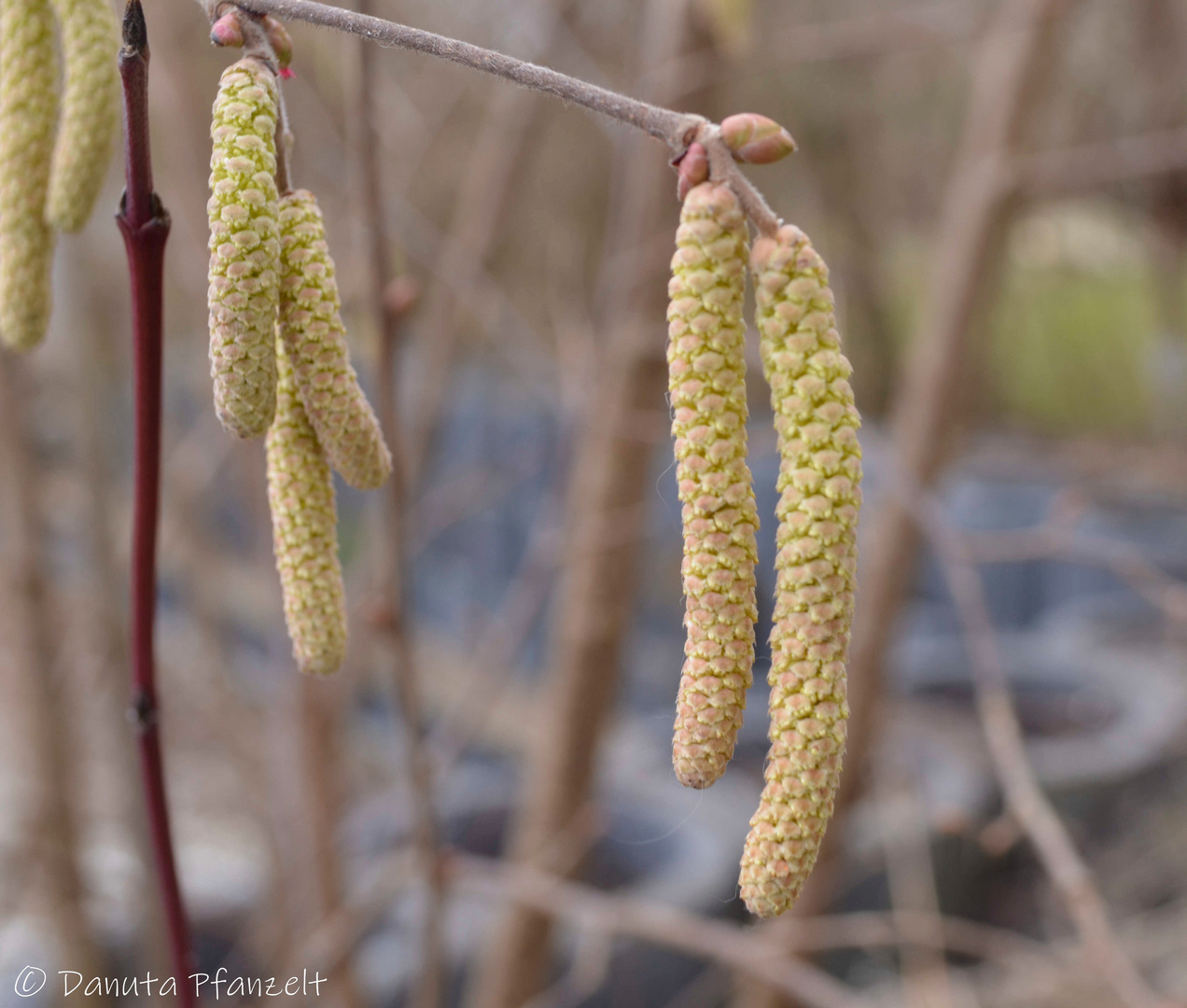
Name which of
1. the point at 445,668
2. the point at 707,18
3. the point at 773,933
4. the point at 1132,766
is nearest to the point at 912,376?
the point at 707,18

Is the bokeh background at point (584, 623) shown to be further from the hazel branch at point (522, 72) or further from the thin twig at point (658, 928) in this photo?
the hazel branch at point (522, 72)

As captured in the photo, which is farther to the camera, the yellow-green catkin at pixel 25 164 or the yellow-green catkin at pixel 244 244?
the yellow-green catkin at pixel 25 164

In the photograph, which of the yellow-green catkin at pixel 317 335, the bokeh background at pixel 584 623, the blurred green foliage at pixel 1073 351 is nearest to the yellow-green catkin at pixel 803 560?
the yellow-green catkin at pixel 317 335

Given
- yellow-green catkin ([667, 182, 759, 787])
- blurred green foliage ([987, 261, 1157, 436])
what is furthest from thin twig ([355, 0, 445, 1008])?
blurred green foliage ([987, 261, 1157, 436])

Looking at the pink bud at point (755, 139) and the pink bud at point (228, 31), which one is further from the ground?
the pink bud at point (228, 31)

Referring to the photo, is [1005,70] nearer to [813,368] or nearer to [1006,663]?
[813,368]

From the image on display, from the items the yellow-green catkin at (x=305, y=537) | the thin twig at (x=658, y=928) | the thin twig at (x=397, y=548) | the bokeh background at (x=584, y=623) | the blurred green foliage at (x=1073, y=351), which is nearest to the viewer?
the yellow-green catkin at (x=305, y=537)
